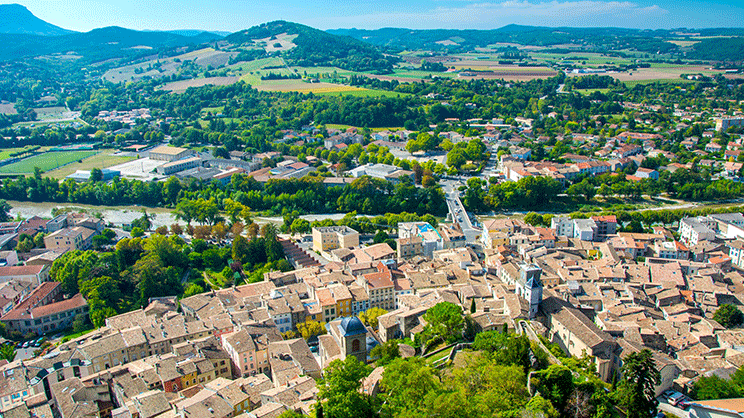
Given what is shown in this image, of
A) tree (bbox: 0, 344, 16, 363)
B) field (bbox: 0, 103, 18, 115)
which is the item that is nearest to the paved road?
tree (bbox: 0, 344, 16, 363)

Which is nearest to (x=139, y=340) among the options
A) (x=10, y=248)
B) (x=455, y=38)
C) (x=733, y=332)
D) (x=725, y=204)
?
(x=10, y=248)

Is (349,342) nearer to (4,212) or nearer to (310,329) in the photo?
(310,329)

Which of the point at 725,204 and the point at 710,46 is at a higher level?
the point at 710,46

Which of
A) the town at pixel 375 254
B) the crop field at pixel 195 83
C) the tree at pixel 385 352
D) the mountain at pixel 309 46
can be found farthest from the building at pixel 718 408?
the mountain at pixel 309 46

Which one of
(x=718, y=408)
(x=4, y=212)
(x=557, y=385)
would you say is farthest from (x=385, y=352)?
(x=4, y=212)

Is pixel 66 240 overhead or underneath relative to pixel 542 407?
underneath

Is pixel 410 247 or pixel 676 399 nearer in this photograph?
pixel 676 399

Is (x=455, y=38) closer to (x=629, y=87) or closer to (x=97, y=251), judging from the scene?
(x=629, y=87)

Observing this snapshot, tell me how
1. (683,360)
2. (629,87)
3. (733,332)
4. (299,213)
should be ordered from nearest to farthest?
1. (683,360)
2. (733,332)
3. (299,213)
4. (629,87)
